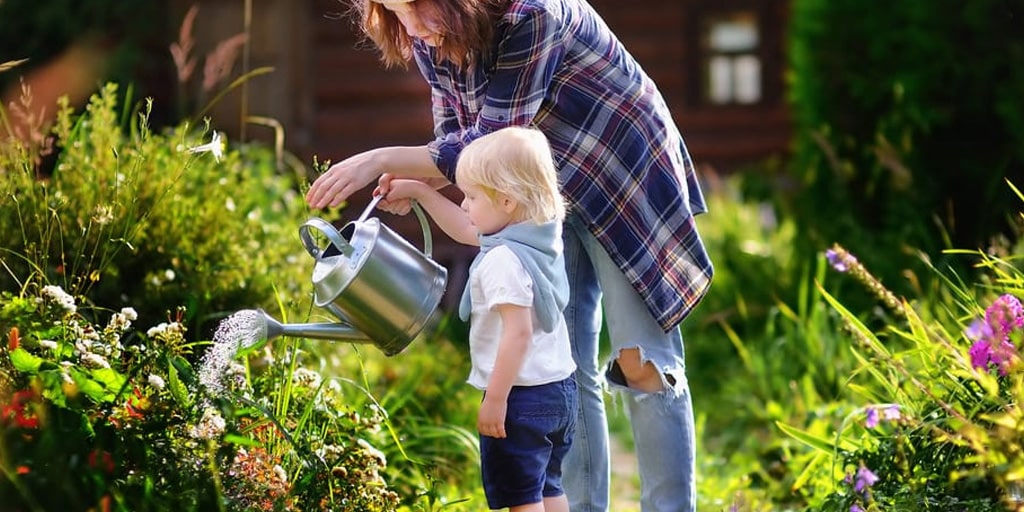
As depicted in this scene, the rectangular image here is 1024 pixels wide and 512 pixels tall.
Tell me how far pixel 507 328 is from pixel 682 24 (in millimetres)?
8843

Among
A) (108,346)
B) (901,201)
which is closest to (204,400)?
(108,346)

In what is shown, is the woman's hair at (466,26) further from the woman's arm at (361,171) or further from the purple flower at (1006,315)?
the purple flower at (1006,315)

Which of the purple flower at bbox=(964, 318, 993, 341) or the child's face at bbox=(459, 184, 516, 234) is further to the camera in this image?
the child's face at bbox=(459, 184, 516, 234)


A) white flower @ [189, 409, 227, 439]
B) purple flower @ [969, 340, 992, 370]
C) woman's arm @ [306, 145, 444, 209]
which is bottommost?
purple flower @ [969, 340, 992, 370]

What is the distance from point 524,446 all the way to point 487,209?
441 millimetres

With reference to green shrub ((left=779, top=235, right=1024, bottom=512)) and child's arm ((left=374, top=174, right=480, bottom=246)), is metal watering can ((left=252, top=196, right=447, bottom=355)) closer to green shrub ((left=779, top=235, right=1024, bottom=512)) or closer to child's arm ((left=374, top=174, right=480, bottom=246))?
child's arm ((left=374, top=174, right=480, bottom=246))

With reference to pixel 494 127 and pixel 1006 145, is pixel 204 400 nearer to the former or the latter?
pixel 494 127

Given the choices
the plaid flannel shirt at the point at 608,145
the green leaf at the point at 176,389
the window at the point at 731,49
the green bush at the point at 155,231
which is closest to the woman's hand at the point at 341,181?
the plaid flannel shirt at the point at 608,145

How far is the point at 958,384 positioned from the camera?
2.73 metres

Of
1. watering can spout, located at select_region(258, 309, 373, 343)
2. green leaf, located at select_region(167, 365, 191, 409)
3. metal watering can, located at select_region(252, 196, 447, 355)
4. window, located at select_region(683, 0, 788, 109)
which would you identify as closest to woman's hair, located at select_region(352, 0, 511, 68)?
metal watering can, located at select_region(252, 196, 447, 355)

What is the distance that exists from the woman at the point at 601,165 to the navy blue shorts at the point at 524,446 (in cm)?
27

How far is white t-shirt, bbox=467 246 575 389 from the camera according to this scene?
8.13 ft

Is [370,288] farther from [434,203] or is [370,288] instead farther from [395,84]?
[395,84]

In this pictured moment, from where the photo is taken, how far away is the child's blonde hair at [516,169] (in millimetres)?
2471
